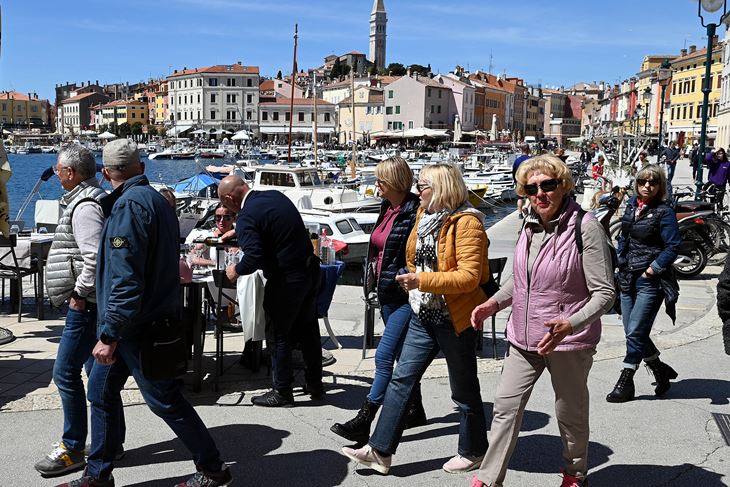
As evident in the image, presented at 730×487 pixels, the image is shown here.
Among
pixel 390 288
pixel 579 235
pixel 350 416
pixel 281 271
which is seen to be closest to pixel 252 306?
pixel 281 271

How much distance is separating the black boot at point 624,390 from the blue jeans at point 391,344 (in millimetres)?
1804

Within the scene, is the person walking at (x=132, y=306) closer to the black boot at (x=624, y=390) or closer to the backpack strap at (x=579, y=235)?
the backpack strap at (x=579, y=235)

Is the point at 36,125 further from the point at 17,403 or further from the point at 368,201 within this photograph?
the point at 17,403

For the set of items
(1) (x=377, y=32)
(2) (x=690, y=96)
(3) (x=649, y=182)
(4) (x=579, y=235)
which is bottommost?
(4) (x=579, y=235)

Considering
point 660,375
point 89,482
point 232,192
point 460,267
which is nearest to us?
point 89,482

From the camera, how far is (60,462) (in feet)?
13.2

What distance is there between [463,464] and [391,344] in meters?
0.79

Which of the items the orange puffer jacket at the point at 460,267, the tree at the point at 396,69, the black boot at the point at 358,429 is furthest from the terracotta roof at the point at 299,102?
the orange puffer jacket at the point at 460,267

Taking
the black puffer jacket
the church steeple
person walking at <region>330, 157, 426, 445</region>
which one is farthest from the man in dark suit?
the church steeple

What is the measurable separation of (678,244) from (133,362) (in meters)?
3.73

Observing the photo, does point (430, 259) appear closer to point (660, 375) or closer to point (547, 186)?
point (547, 186)

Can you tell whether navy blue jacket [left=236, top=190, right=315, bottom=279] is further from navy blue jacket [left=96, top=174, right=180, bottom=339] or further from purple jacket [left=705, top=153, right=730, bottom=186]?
purple jacket [left=705, top=153, right=730, bottom=186]

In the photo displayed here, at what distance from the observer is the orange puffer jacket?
376cm

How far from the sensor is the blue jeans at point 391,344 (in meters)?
4.41
